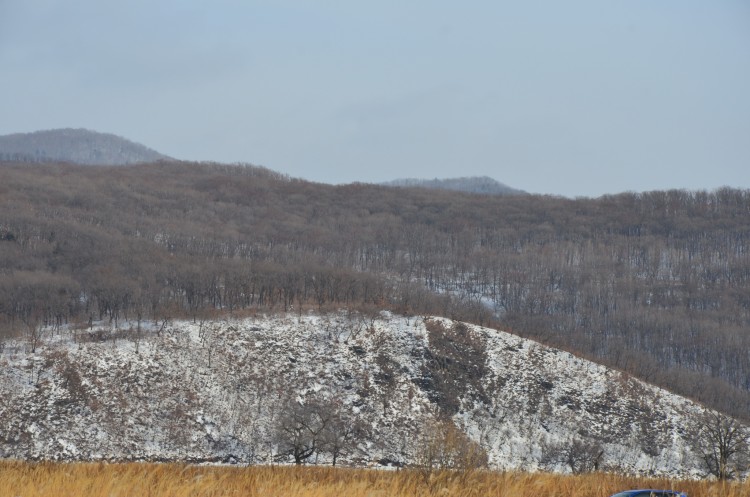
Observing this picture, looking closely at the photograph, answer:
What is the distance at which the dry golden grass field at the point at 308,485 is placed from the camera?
397 inches

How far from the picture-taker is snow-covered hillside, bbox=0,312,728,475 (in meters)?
72.9

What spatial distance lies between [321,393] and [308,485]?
73.6 meters

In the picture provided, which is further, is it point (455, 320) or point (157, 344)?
point (455, 320)

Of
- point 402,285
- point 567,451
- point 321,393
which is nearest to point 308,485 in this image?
point 567,451

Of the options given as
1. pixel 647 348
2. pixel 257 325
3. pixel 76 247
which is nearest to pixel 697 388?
pixel 647 348

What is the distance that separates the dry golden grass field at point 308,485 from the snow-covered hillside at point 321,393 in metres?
52.6

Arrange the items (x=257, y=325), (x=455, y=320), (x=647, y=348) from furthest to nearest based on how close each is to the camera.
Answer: (x=647, y=348) < (x=455, y=320) < (x=257, y=325)

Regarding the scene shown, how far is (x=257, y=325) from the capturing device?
313 ft

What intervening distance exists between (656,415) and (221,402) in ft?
149

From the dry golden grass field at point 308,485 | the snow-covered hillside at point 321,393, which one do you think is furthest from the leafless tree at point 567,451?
the dry golden grass field at point 308,485

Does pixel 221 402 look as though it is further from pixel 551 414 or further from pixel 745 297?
pixel 745 297

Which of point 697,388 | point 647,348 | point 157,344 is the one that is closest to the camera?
point 157,344

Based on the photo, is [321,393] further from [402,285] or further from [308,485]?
[308,485]

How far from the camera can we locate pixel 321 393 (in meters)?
83.4
